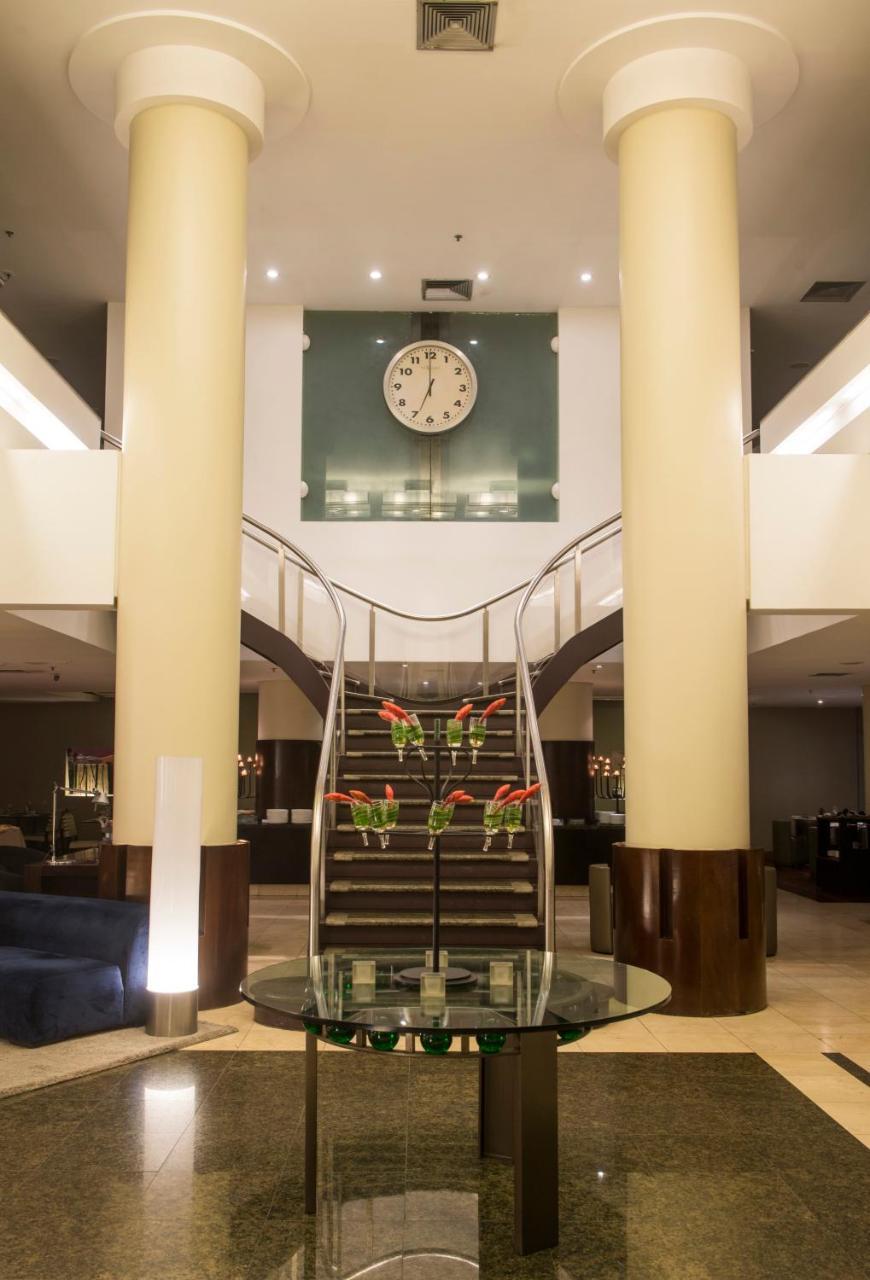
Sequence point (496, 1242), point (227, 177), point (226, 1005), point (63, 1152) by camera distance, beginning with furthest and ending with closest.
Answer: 1. point (227, 177)
2. point (226, 1005)
3. point (63, 1152)
4. point (496, 1242)

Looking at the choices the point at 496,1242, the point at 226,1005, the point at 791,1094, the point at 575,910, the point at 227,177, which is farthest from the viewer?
the point at 575,910

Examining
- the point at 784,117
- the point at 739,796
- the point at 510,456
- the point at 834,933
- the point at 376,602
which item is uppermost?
the point at 784,117

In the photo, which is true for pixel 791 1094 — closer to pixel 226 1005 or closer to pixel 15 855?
pixel 226 1005

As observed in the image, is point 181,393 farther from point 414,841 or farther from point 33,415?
point 414,841

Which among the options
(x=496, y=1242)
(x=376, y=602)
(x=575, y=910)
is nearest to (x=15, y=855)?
(x=376, y=602)

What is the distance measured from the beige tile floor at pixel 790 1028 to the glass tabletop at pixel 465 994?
5.03ft

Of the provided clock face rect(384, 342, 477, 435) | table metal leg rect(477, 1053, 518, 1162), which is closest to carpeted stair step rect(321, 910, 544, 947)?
table metal leg rect(477, 1053, 518, 1162)

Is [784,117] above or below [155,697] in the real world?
above

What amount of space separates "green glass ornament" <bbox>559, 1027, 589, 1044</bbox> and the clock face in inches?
392

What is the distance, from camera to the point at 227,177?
27.6ft

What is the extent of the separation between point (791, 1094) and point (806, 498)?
4127 millimetres

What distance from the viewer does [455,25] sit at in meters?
8.06

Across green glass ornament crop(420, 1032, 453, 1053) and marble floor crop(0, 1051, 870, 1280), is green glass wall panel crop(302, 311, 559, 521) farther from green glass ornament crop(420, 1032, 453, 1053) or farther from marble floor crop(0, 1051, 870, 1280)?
green glass ornament crop(420, 1032, 453, 1053)

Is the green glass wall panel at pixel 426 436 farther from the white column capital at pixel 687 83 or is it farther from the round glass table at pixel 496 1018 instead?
the round glass table at pixel 496 1018
